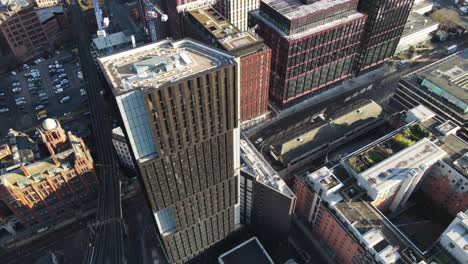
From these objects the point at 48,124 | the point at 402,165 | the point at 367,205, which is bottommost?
the point at 367,205

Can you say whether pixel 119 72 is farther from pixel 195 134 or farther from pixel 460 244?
pixel 460 244

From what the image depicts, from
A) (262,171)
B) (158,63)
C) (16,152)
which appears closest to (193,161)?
(158,63)

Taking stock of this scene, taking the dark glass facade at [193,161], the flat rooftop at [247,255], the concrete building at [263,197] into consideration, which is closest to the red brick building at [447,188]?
the concrete building at [263,197]

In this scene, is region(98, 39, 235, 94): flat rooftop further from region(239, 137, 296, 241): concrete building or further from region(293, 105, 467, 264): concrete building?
region(293, 105, 467, 264): concrete building

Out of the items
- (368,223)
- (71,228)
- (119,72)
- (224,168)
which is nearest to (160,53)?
(119,72)

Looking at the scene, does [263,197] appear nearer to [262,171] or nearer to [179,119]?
[262,171]

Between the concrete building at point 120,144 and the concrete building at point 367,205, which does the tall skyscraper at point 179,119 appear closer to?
the concrete building at point 367,205
